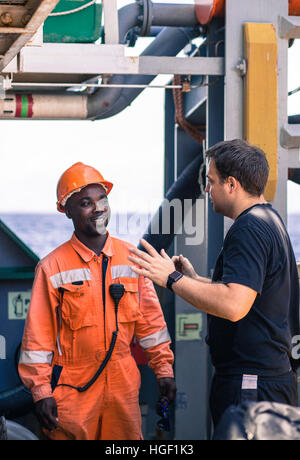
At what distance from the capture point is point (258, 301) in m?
2.30

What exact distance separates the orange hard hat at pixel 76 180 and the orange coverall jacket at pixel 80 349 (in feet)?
1.03

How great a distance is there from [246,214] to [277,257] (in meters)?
0.20

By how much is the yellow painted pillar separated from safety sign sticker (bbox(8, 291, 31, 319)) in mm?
2144

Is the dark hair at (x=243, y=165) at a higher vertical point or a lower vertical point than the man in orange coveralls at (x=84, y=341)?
higher

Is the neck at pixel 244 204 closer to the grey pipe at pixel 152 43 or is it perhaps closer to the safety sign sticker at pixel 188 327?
the grey pipe at pixel 152 43

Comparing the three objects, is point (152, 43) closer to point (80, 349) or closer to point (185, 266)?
point (185, 266)

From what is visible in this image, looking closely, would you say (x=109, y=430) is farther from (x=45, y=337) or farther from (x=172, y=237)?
(x=172, y=237)

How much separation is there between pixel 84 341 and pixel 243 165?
118cm

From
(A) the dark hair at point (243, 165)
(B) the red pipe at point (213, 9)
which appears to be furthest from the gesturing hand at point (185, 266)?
(B) the red pipe at point (213, 9)

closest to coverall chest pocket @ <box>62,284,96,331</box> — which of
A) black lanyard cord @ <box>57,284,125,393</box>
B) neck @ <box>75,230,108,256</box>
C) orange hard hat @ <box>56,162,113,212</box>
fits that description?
black lanyard cord @ <box>57,284,125,393</box>

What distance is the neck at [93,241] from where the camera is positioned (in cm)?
305

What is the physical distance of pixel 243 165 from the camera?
234cm

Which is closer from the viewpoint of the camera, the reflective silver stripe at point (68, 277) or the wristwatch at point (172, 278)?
the wristwatch at point (172, 278)
